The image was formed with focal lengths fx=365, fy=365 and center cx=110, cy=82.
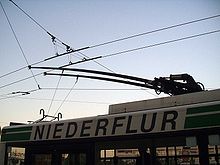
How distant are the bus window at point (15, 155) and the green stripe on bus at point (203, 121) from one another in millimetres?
5433

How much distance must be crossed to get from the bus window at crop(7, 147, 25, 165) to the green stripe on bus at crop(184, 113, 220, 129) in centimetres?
543

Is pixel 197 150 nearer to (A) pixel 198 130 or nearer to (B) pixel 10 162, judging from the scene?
(A) pixel 198 130

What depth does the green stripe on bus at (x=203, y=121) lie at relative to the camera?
681 cm

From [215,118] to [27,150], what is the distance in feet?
19.1

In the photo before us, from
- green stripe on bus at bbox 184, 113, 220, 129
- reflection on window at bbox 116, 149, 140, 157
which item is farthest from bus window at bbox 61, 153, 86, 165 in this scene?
green stripe on bus at bbox 184, 113, 220, 129

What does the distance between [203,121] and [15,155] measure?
6.24 metres

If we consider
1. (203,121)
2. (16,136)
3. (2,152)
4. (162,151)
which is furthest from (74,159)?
(203,121)

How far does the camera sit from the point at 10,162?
10.9 metres

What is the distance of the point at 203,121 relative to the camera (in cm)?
699

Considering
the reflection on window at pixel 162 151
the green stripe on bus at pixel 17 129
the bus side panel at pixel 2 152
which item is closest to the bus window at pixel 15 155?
the bus side panel at pixel 2 152

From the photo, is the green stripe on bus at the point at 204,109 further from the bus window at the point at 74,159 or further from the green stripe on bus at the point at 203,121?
the bus window at the point at 74,159

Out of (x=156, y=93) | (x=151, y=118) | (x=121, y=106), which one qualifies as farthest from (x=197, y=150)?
(x=156, y=93)

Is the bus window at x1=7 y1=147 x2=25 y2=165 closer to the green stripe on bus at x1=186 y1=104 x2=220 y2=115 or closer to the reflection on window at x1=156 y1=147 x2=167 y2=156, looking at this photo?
the reflection on window at x1=156 y1=147 x2=167 y2=156

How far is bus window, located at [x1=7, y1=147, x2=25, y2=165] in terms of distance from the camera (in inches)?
418
